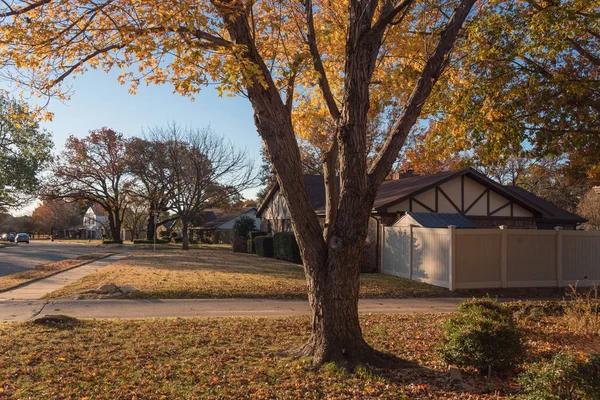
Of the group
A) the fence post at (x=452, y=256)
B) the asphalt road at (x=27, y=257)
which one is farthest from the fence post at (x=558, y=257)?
the asphalt road at (x=27, y=257)

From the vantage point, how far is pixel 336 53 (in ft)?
31.4

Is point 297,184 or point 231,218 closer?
point 297,184

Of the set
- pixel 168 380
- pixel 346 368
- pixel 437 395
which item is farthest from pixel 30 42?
pixel 437 395

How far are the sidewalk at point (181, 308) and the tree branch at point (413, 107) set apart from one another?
4.91 meters

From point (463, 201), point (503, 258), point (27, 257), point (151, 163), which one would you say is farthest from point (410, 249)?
point (151, 163)

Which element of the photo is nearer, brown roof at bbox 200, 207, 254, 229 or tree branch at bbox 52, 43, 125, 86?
tree branch at bbox 52, 43, 125, 86

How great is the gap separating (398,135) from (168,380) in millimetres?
4050

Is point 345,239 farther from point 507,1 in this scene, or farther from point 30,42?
point 507,1

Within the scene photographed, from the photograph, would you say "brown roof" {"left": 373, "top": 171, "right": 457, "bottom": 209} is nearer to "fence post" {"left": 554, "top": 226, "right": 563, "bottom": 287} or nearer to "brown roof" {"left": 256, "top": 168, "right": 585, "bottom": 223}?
"brown roof" {"left": 256, "top": 168, "right": 585, "bottom": 223}

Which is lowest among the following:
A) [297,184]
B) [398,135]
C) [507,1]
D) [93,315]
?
[93,315]

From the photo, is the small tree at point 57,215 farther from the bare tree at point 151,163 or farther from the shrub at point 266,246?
the shrub at point 266,246

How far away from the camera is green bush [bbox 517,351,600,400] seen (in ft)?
13.3

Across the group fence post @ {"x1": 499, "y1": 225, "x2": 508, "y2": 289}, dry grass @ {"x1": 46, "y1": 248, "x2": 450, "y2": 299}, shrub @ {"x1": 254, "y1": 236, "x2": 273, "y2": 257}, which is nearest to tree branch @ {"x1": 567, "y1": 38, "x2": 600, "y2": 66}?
fence post @ {"x1": 499, "y1": 225, "x2": 508, "y2": 289}

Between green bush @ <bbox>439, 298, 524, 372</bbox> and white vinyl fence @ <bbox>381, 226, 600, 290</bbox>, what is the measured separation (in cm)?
828
